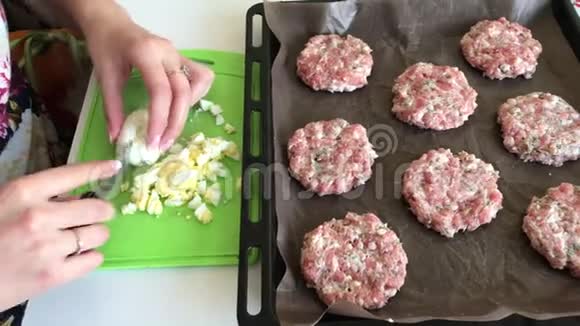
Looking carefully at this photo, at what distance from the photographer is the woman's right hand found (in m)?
0.87

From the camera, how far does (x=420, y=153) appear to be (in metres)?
1.26

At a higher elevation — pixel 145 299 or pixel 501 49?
pixel 501 49

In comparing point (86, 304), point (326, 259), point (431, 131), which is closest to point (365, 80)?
point (431, 131)

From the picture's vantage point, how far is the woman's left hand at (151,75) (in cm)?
111

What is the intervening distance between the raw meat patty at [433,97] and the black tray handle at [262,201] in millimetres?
315

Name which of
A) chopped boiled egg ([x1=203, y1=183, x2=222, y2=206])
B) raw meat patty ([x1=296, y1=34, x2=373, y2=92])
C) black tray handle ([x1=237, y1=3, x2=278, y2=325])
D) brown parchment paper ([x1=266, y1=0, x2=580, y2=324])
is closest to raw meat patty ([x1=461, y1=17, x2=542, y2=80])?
brown parchment paper ([x1=266, y1=0, x2=580, y2=324])

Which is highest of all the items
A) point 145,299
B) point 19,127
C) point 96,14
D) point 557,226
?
point 96,14

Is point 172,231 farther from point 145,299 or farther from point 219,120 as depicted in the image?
point 219,120

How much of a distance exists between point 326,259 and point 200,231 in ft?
0.81

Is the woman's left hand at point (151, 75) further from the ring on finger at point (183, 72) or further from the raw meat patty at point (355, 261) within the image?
the raw meat patty at point (355, 261)

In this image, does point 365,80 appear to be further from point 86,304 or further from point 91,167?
point 86,304

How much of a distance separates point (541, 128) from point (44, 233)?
1.05 meters

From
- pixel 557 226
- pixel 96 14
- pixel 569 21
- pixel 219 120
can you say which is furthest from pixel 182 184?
pixel 569 21

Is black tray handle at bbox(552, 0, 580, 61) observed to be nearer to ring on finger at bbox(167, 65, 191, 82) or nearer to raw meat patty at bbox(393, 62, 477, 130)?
raw meat patty at bbox(393, 62, 477, 130)
